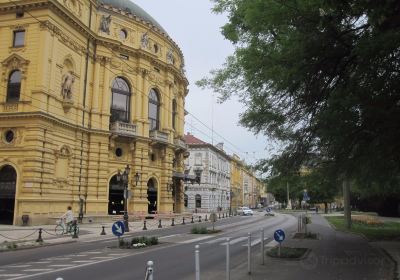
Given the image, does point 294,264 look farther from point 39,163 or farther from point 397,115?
point 39,163

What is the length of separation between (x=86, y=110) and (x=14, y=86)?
27.3ft

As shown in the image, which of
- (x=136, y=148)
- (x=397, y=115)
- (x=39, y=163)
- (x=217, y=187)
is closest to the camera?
(x=397, y=115)

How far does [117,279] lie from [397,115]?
8.33m

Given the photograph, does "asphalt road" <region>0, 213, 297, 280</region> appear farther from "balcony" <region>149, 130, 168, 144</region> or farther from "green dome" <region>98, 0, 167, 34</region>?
"green dome" <region>98, 0, 167, 34</region>

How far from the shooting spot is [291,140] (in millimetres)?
18750

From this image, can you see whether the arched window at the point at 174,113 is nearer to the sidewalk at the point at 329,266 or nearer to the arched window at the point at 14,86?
the arched window at the point at 14,86

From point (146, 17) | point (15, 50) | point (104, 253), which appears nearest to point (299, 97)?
point (104, 253)

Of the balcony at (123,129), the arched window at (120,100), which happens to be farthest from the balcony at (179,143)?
the balcony at (123,129)

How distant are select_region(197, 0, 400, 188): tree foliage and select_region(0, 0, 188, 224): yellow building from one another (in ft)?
69.7

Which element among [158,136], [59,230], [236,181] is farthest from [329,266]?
[236,181]

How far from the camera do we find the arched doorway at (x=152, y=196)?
55.7 metres

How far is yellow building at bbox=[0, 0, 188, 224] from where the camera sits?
38.7 metres

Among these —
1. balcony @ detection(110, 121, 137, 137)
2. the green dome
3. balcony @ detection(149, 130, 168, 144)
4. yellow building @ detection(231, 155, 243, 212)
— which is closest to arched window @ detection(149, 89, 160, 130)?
balcony @ detection(149, 130, 168, 144)

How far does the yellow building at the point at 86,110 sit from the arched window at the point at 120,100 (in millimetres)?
110
